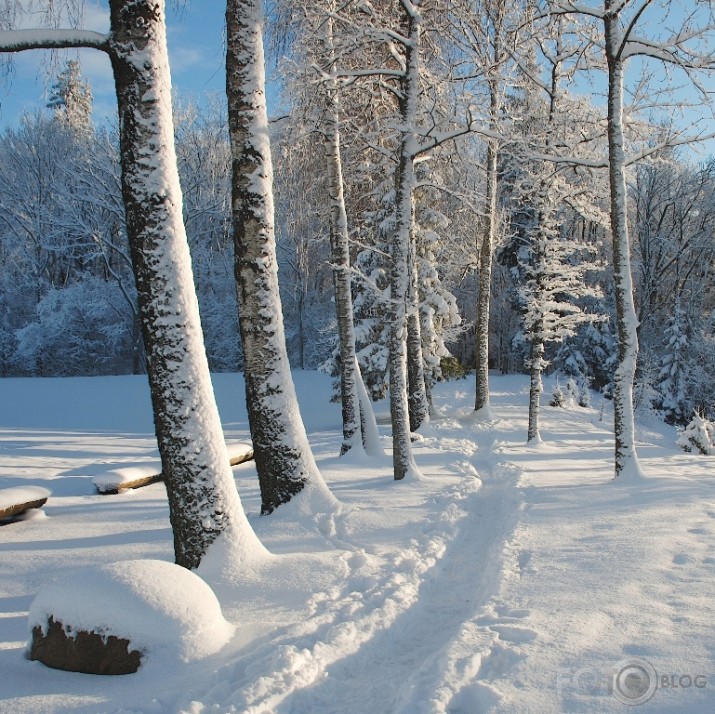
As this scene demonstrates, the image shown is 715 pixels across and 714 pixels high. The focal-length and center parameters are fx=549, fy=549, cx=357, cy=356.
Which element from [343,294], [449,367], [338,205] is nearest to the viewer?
[338,205]

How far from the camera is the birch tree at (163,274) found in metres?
4.30

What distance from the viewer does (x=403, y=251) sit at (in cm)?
832

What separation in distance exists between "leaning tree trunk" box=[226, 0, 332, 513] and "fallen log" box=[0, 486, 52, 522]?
3.21m

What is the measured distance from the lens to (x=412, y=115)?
8.20 metres

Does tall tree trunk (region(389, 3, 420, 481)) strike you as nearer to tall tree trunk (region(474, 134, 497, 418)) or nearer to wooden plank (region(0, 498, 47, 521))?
wooden plank (region(0, 498, 47, 521))

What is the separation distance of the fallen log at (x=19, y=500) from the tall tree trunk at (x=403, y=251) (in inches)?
195

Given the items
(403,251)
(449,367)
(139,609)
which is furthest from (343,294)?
(449,367)

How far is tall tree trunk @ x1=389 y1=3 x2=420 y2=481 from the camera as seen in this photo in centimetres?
813

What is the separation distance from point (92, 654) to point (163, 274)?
2.70 m

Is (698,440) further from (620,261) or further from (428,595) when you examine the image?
(428,595)

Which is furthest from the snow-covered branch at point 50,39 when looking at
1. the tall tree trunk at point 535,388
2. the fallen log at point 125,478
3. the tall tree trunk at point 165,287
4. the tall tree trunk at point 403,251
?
the tall tree trunk at point 535,388

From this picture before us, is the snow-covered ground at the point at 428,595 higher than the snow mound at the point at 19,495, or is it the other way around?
the snow mound at the point at 19,495

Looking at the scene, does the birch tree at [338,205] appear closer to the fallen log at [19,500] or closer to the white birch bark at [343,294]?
the white birch bark at [343,294]

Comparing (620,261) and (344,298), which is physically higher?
(620,261)
